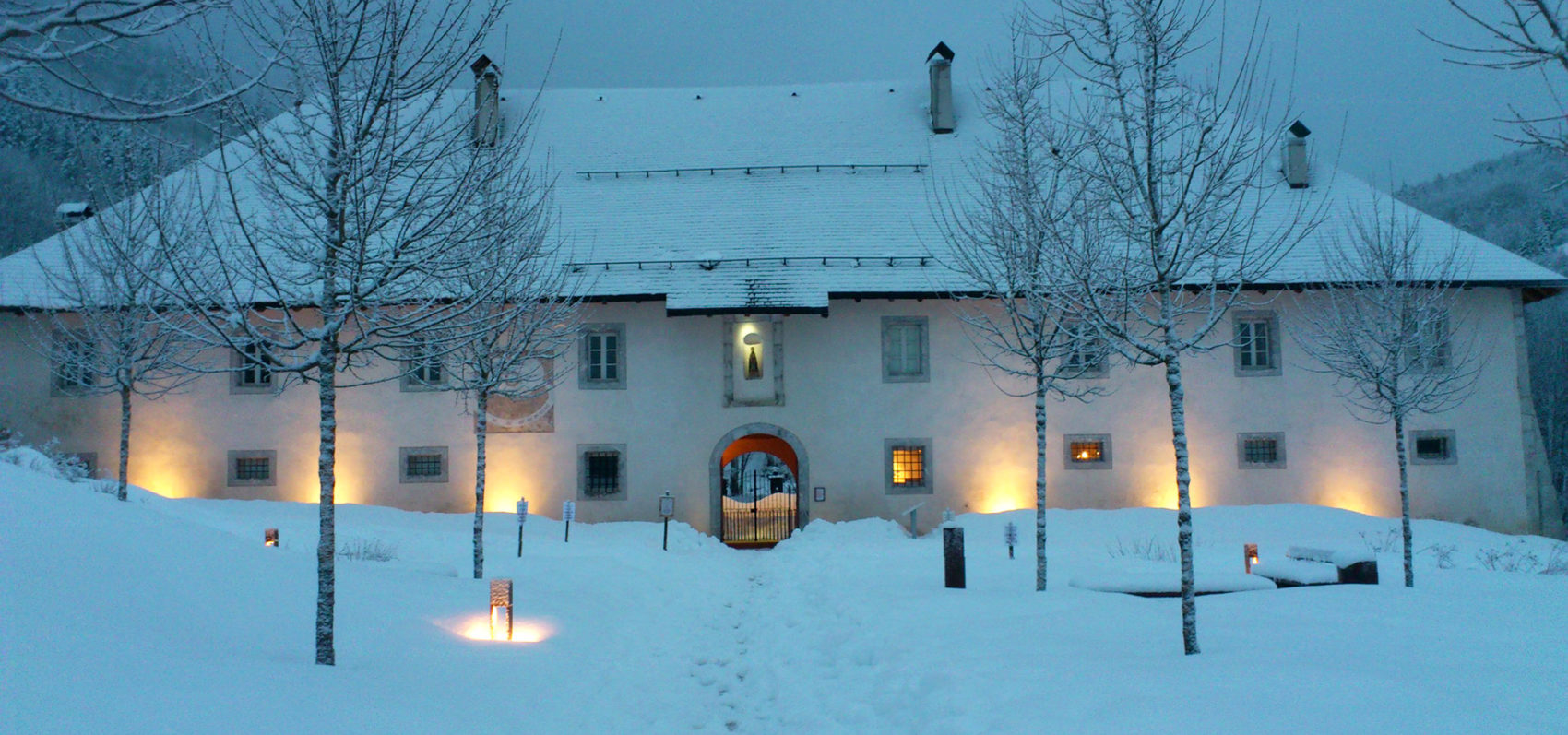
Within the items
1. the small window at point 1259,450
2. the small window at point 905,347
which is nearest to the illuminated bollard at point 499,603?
the small window at point 905,347

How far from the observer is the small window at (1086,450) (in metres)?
21.3

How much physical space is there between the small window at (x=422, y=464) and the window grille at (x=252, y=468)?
10.1 feet

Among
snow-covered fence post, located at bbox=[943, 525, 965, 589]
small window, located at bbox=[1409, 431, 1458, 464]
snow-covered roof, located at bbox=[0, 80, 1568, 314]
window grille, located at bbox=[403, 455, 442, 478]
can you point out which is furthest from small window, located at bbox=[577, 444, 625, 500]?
small window, located at bbox=[1409, 431, 1458, 464]

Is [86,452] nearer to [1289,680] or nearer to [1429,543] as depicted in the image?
[1289,680]

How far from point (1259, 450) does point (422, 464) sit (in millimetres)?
19855

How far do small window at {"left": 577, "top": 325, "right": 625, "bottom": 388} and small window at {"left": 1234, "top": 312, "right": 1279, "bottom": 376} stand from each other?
14.8 meters

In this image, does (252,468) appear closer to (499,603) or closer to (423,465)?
(423,465)

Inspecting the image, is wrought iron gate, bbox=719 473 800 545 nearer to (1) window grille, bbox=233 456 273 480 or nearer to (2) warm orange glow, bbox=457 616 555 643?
(1) window grille, bbox=233 456 273 480

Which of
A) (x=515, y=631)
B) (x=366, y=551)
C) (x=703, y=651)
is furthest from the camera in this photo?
(x=366, y=551)

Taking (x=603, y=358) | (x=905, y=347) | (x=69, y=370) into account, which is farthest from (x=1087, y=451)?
(x=69, y=370)

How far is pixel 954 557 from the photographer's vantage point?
1187 centimetres

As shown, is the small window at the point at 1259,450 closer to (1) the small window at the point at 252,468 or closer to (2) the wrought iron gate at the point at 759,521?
(2) the wrought iron gate at the point at 759,521

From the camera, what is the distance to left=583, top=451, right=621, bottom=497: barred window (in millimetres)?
21047

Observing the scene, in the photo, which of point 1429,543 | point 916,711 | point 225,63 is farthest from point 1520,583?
point 225,63
